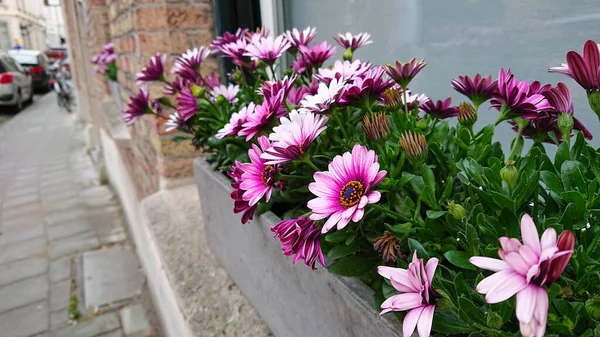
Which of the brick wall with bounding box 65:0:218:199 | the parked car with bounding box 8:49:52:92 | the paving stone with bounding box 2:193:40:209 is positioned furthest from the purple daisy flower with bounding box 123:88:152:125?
the parked car with bounding box 8:49:52:92

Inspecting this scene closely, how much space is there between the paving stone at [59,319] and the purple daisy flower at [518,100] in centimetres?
239

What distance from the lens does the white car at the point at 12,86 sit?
1086 cm

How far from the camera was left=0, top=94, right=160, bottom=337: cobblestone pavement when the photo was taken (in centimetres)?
234

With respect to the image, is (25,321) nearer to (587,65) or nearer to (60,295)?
(60,295)

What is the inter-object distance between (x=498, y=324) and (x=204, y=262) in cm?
115

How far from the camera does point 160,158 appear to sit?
2031 mm

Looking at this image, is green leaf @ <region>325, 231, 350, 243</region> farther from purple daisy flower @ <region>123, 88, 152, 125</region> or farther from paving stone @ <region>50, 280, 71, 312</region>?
paving stone @ <region>50, 280, 71, 312</region>

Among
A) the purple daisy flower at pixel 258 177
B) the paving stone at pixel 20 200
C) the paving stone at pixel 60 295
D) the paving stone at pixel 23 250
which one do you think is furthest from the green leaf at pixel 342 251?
the paving stone at pixel 20 200

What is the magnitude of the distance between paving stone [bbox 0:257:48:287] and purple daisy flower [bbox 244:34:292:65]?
2.57 meters

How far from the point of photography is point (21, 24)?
30000 millimetres

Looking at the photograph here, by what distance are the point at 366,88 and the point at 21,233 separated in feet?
12.2

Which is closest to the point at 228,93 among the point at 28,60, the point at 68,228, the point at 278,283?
the point at 278,283

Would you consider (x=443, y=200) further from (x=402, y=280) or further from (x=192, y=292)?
(x=192, y=292)

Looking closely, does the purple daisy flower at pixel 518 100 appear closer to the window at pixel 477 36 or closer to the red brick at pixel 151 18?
the window at pixel 477 36
